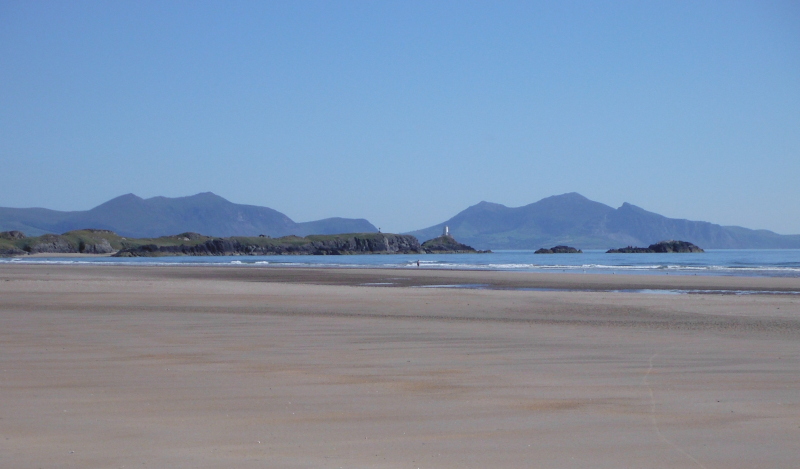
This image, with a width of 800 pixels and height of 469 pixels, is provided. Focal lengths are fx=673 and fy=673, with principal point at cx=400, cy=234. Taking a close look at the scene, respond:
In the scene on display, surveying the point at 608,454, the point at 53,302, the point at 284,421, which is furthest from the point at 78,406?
the point at 53,302

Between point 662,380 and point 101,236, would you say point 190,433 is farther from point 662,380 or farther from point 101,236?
point 101,236

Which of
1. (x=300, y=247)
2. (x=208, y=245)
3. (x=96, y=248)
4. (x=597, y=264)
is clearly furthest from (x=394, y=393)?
(x=96, y=248)

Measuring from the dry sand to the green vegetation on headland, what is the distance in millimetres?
100829

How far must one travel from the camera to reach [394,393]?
5.88 metres

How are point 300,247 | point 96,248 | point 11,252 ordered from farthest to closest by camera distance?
point 300,247 → point 96,248 → point 11,252

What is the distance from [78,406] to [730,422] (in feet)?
16.2

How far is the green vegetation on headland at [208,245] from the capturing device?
108m

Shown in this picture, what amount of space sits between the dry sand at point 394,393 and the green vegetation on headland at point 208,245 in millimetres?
100829

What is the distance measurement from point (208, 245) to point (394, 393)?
378ft

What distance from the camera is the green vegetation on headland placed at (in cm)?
10831

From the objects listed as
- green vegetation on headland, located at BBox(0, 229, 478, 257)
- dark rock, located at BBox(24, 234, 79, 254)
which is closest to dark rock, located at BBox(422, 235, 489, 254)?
green vegetation on headland, located at BBox(0, 229, 478, 257)

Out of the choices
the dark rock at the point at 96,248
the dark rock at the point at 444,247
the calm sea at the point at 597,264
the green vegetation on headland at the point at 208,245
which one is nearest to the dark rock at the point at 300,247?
the green vegetation on headland at the point at 208,245

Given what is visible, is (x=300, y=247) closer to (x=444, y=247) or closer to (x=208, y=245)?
(x=208, y=245)

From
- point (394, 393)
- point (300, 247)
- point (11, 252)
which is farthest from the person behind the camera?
point (300, 247)
